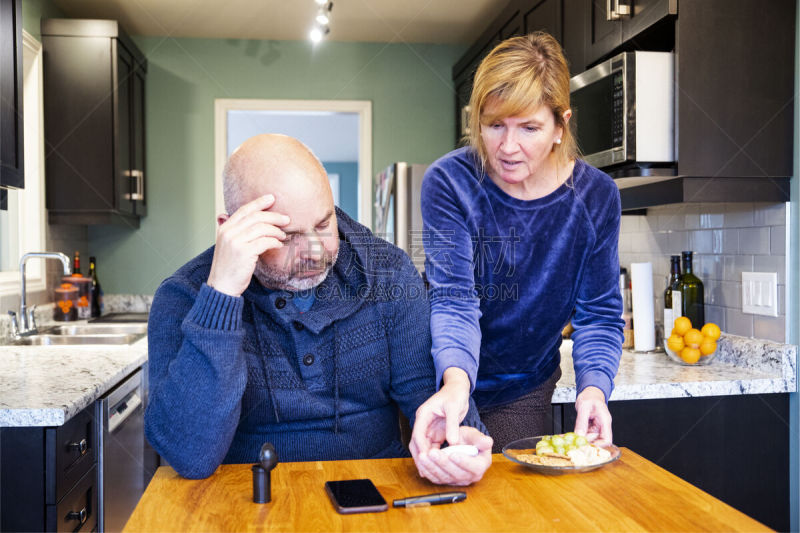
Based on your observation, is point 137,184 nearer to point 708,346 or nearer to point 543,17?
point 543,17

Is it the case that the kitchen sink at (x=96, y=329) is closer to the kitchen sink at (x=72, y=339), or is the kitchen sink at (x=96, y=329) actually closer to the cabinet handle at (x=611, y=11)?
the kitchen sink at (x=72, y=339)

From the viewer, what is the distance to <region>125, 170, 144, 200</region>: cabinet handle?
3.94m

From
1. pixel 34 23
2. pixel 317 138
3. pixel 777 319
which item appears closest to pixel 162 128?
pixel 34 23

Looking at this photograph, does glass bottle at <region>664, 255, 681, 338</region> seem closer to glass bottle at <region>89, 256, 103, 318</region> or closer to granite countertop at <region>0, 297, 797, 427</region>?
granite countertop at <region>0, 297, 797, 427</region>

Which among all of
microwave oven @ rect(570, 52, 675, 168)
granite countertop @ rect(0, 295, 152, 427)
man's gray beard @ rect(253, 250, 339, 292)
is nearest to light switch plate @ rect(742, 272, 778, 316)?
microwave oven @ rect(570, 52, 675, 168)

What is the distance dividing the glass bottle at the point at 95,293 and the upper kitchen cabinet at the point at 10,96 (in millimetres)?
1850

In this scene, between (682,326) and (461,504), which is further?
(682,326)

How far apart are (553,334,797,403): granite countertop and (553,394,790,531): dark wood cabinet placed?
40 mm

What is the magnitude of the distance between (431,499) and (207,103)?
3.87 m

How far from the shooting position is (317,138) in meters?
9.34

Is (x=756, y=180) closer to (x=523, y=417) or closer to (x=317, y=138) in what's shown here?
(x=523, y=417)

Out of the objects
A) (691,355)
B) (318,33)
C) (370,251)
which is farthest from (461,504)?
(318,33)

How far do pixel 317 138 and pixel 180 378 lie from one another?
27.7 feet

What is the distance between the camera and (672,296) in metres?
2.36
